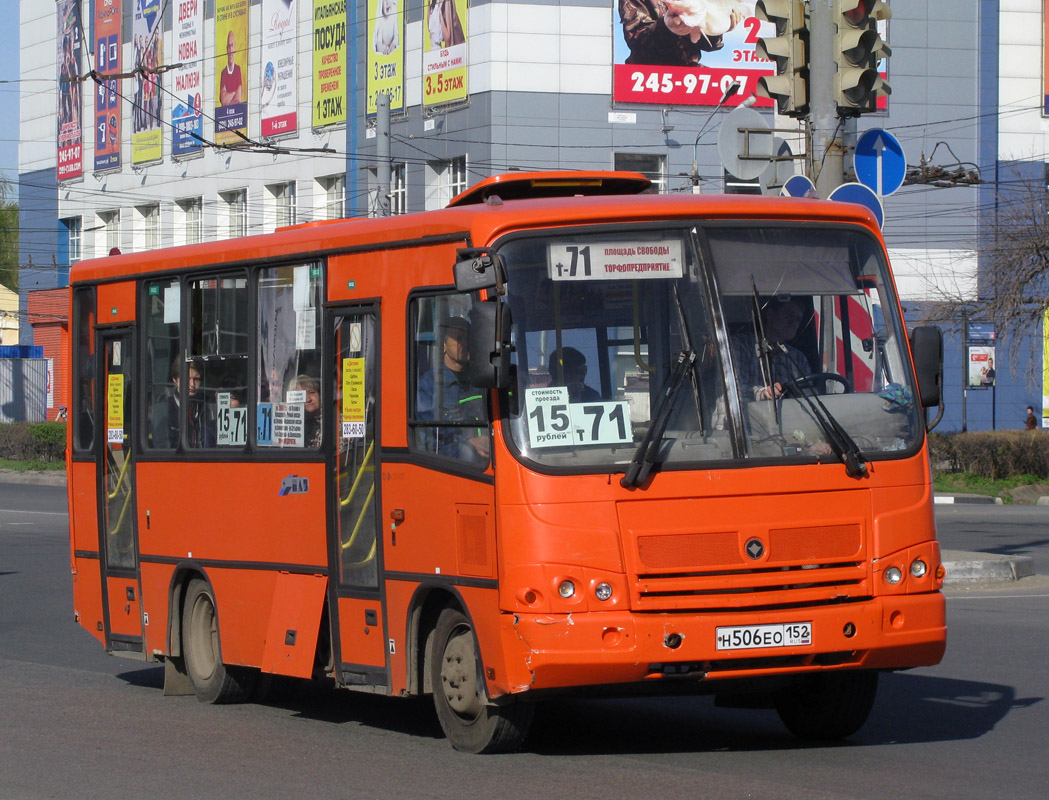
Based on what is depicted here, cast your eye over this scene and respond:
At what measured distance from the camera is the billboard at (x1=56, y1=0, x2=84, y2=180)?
2347 inches

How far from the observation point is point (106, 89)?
56.2m

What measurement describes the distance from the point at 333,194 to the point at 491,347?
44316 millimetres

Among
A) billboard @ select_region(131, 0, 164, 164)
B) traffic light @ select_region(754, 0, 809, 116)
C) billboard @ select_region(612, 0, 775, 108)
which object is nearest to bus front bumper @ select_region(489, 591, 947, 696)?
traffic light @ select_region(754, 0, 809, 116)

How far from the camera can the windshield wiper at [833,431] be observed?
781cm

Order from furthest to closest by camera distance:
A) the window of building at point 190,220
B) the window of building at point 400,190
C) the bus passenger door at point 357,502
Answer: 1. the window of building at point 190,220
2. the window of building at point 400,190
3. the bus passenger door at point 357,502

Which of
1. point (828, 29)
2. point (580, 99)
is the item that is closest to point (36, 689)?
point (828, 29)

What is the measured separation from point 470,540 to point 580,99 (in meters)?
38.0

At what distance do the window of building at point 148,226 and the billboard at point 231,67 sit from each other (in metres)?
6.83

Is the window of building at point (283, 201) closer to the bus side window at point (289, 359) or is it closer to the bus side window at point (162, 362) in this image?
the bus side window at point (162, 362)

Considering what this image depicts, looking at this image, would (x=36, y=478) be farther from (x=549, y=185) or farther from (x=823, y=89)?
(x=549, y=185)

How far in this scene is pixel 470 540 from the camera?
791 cm

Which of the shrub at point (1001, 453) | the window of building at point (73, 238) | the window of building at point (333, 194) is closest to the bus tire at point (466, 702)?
the shrub at point (1001, 453)

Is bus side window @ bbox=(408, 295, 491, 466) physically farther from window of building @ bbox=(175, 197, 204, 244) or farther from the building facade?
window of building @ bbox=(175, 197, 204, 244)

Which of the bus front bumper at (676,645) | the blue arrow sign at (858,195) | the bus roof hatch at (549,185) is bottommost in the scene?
the bus front bumper at (676,645)
